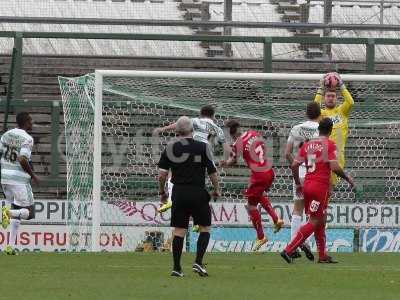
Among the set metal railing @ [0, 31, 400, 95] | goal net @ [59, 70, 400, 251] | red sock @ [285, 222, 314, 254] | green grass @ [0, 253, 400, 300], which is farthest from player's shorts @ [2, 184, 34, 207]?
metal railing @ [0, 31, 400, 95]

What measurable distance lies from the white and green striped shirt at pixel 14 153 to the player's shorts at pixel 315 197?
15.7ft

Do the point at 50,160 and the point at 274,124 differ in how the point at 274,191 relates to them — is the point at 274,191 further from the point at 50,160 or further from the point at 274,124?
the point at 50,160

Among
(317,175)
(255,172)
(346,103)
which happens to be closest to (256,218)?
(255,172)

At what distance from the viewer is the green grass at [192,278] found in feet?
40.2

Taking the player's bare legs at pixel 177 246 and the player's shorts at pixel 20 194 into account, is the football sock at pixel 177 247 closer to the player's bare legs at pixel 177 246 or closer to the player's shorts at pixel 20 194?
the player's bare legs at pixel 177 246

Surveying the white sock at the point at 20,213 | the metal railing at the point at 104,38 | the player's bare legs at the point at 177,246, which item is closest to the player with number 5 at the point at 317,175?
the player's bare legs at the point at 177,246

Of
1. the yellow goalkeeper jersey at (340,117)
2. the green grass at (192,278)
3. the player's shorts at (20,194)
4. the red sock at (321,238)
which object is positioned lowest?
the green grass at (192,278)

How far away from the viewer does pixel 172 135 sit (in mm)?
24328

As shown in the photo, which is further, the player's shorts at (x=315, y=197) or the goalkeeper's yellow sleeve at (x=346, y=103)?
the goalkeeper's yellow sleeve at (x=346, y=103)

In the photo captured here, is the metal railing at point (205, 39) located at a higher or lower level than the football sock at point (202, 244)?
higher

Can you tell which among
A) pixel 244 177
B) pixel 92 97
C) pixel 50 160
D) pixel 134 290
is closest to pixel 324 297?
pixel 134 290

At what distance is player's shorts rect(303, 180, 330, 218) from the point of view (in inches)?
643

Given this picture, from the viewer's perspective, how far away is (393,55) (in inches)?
1112

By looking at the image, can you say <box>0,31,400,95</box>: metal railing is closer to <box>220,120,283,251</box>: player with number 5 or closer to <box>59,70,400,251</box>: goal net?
<box>59,70,400,251</box>: goal net
